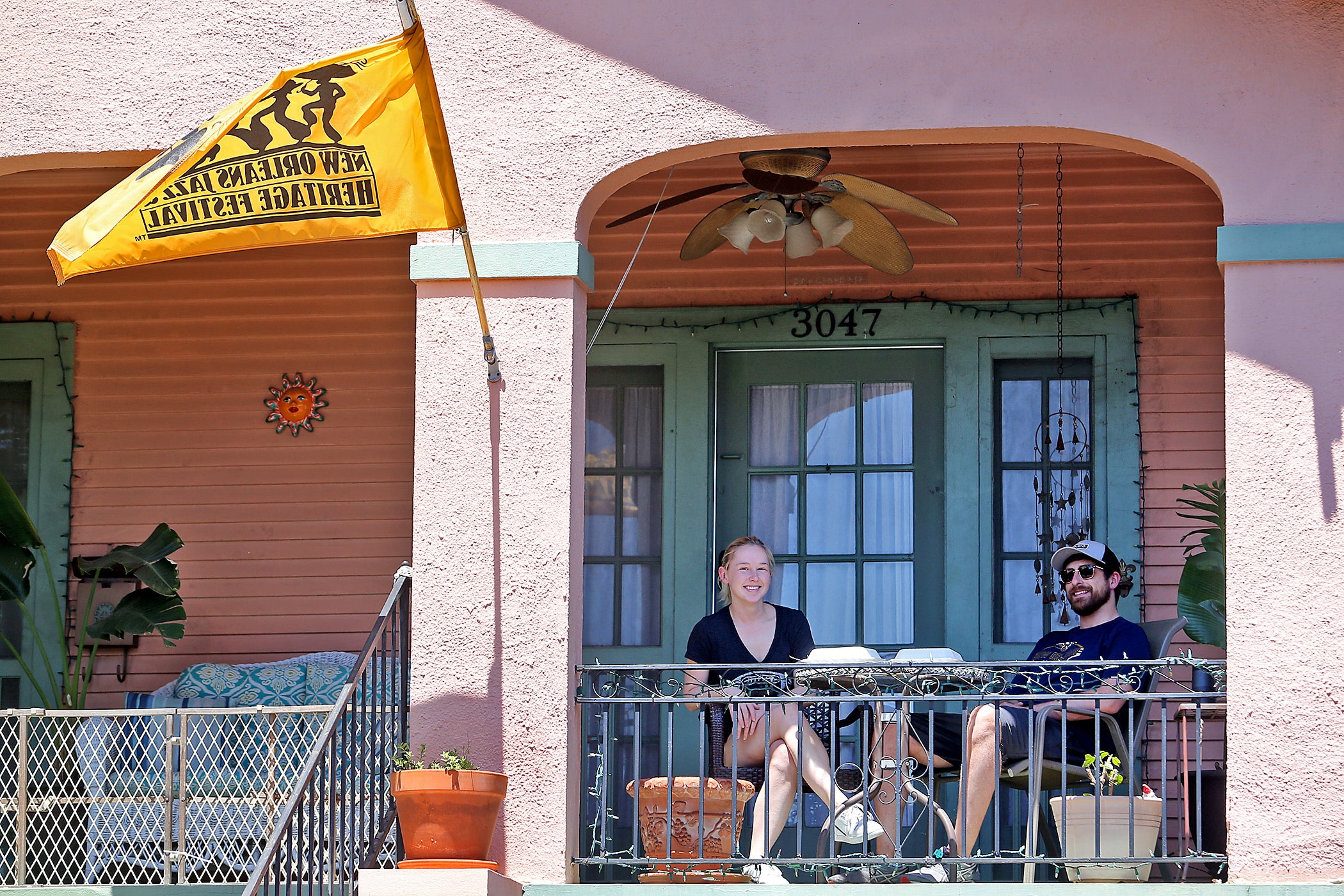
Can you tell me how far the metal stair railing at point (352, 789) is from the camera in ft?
17.7

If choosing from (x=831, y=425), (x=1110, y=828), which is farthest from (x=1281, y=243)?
(x=831, y=425)

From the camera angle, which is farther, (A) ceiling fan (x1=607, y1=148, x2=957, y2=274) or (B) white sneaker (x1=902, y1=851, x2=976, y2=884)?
(A) ceiling fan (x1=607, y1=148, x2=957, y2=274)

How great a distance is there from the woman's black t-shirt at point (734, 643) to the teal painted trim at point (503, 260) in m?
1.61

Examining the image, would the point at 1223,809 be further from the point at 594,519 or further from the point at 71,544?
the point at 71,544

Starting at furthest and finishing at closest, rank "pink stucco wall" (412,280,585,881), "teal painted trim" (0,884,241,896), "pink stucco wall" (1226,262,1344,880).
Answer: "teal painted trim" (0,884,241,896) → "pink stucco wall" (412,280,585,881) → "pink stucco wall" (1226,262,1344,880)

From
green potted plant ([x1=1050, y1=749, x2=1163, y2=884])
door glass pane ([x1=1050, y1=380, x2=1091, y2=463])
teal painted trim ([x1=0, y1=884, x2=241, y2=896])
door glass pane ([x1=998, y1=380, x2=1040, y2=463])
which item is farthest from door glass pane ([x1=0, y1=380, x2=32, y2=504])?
green potted plant ([x1=1050, y1=749, x2=1163, y2=884])

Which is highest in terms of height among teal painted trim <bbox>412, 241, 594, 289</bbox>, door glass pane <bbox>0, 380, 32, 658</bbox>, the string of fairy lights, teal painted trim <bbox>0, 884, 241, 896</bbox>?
the string of fairy lights

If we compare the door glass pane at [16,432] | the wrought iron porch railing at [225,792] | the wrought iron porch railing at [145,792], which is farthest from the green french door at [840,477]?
the door glass pane at [16,432]

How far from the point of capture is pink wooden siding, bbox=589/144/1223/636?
7.99 metres

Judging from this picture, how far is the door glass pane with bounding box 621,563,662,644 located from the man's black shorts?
1840 mm

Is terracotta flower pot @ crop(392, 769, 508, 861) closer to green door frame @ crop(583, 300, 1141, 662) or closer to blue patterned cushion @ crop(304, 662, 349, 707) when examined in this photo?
blue patterned cushion @ crop(304, 662, 349, 707)

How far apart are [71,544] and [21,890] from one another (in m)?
2.64

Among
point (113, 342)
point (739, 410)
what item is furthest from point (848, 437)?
point (113, 342)

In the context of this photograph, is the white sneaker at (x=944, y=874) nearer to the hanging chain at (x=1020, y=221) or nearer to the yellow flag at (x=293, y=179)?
the yellow flag at (x=293, y=179)
